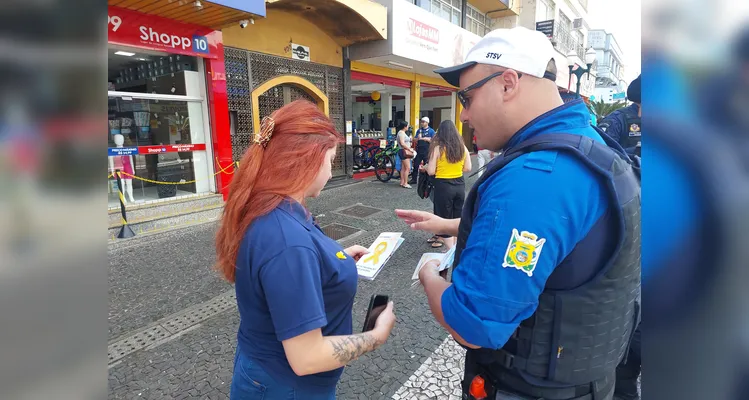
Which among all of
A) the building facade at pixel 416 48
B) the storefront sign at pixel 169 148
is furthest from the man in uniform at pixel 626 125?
the storefront sign at pixel 169 148

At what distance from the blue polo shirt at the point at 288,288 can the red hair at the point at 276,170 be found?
77mm

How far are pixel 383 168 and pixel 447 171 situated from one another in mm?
6288

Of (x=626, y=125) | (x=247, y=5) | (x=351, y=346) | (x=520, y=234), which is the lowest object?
(x=351, y=346)

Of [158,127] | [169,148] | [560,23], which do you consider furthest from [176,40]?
[560,23]

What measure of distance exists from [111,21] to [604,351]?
24.4 ft

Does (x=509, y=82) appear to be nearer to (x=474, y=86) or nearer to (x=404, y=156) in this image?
(x=474, y=86)

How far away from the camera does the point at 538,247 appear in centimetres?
108

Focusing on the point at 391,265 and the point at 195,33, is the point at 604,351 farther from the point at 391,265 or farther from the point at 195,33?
the point at 195,33

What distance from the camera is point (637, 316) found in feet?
4.77

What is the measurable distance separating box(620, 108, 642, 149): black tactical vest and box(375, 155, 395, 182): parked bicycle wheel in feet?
24.7

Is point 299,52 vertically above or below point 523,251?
above

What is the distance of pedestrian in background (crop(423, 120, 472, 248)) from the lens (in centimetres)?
545
